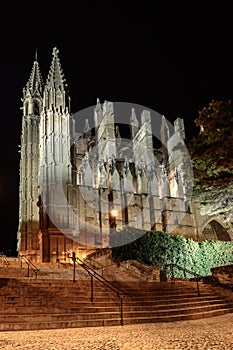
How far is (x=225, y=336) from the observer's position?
22.1ft

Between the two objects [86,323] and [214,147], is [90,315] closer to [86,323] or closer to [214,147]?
[86,323]

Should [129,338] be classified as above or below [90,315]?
below

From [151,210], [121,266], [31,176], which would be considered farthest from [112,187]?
[121,266]

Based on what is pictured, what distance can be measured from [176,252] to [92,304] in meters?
13.4

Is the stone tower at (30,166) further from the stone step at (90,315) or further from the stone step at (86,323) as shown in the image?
the stone step at (86,323)

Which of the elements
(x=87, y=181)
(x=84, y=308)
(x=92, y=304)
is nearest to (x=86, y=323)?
(x=84, y=308)

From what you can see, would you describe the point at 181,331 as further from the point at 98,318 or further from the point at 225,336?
the point at 98,318

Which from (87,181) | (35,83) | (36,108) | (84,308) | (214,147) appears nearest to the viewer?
(84,308)

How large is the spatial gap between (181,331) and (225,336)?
984mm

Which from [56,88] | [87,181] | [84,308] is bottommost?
[84,308]

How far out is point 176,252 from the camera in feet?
71.5

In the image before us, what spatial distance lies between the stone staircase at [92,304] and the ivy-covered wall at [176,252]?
7.26 meters

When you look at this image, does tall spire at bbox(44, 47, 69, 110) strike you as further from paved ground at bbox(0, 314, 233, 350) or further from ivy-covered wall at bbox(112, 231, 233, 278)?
paved ground at bbox(0, 314, 233, 350)

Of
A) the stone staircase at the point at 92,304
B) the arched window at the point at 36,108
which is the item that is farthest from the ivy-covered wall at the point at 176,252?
the arched window at the point at 36,108
